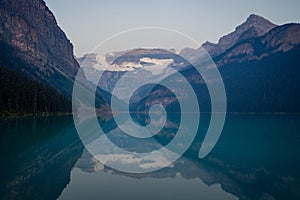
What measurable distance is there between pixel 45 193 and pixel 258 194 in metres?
12.3

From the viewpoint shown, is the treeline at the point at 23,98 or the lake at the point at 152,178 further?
the treeline at the point at 23,98

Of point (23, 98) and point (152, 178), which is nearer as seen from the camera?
point (152, 178)

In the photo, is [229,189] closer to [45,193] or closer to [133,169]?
[133,169]

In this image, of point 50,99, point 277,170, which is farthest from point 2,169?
point 50,99

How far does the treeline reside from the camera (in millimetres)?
100500

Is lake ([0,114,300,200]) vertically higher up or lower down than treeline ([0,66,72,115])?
lower down

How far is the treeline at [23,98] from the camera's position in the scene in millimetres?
100500

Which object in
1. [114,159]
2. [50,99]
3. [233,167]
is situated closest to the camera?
[233,167]

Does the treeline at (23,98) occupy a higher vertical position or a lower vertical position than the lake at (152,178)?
higher

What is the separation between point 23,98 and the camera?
10812 centimetres

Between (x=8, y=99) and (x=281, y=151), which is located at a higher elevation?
(x=8, y=99)

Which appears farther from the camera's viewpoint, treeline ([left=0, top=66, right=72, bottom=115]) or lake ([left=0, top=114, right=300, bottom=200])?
treeline ([left=0, top=66, right=72, bottom=115])

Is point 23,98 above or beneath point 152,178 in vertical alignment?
above

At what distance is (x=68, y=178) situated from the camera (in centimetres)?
2234
